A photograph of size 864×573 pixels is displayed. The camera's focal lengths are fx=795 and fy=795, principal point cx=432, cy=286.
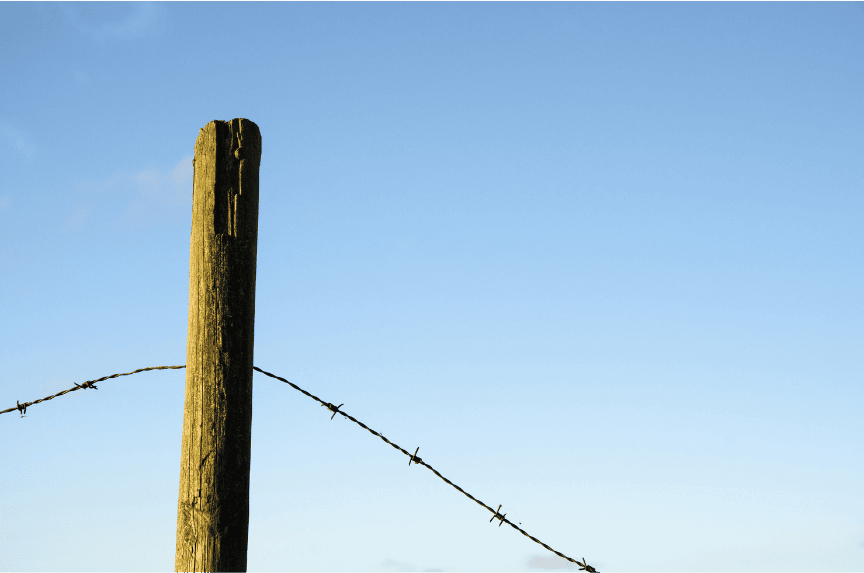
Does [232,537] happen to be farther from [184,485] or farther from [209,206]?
[209,206]

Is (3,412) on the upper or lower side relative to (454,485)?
upper

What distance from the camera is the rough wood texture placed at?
12.2ft

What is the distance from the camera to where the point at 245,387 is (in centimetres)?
392

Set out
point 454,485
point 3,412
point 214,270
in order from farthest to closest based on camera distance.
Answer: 1. point 3,412
2. point 454,485
3. point 214,270

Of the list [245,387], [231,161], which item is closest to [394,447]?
[245,387]

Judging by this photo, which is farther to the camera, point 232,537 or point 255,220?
point 255,220

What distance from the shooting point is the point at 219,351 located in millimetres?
3887

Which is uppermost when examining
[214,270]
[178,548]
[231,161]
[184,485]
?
[231,161]

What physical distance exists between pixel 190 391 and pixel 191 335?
28cm

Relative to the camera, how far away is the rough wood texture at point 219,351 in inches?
146

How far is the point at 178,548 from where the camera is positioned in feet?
12.3

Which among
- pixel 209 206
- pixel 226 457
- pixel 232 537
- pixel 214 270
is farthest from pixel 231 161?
pixel 232 537

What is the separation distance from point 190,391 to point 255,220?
0.93 metres

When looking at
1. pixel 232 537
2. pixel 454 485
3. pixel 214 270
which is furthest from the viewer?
pixel 454 485
